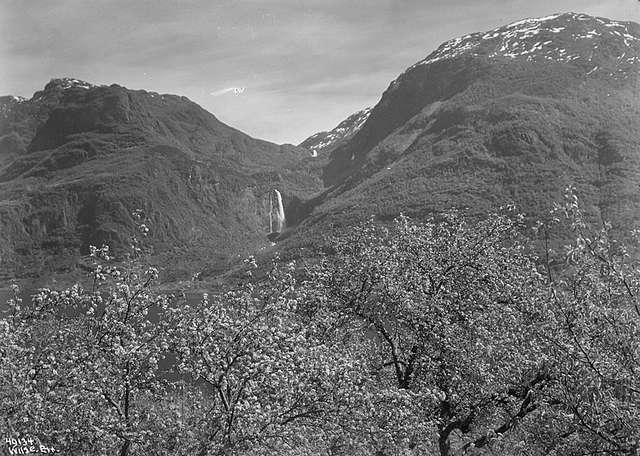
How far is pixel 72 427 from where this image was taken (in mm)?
15039

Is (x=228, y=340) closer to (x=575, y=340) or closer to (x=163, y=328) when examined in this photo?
(x=163, y=328)

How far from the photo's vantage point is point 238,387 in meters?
16.4

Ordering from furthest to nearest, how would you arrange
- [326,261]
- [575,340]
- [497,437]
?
[326,261] → [497,437] → [575,340]

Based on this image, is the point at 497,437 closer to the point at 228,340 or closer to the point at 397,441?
the point at 397,441

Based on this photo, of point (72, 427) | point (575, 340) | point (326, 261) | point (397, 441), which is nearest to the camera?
point (575, 340)

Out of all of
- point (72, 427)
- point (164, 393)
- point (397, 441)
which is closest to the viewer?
point (72, 427)

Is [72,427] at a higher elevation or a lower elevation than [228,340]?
lower

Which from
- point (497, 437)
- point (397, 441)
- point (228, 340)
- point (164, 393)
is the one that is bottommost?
point (497, 437)

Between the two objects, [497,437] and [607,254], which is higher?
[607,254]

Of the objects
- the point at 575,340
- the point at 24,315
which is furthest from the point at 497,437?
the point at 24,315

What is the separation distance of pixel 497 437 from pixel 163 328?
13323mm

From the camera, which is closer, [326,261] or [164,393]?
[164,393]

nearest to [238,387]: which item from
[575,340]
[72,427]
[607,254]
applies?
[72,427]

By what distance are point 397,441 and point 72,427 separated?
9.69 meters
